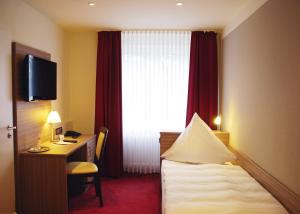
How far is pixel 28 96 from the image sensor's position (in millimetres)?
2961

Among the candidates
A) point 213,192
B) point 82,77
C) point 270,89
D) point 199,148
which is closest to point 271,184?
point 213,192

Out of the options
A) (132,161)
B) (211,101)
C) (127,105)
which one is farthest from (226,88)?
(132,161)

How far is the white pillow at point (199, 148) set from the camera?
3.36 m

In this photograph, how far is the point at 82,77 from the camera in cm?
459

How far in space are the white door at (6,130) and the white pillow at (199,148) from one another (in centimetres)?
183

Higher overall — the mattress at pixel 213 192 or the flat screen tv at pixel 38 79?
the flat screen tv at pixel 38 79

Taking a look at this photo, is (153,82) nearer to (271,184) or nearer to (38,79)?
(38,79)

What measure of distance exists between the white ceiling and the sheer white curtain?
0.26 meters

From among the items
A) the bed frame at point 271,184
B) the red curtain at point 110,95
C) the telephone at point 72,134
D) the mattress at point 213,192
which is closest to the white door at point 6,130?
the telephone at point 72,134

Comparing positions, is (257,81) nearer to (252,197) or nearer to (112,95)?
(252,197)

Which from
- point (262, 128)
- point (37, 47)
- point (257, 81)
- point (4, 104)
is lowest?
point (262, 128)

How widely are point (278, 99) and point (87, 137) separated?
8.71 ft

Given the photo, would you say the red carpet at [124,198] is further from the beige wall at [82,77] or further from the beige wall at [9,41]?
the beige wall at [82,77]

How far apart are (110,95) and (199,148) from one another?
181 centimetres
